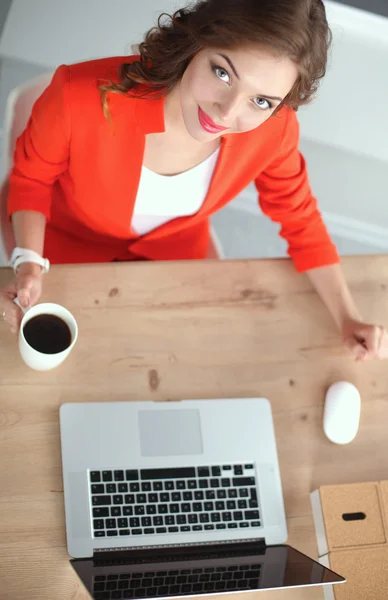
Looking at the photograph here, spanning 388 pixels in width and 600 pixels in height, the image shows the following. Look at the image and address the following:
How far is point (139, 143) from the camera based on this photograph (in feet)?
3.93

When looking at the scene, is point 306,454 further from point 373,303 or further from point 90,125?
point 90,125

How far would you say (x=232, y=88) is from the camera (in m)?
1.01

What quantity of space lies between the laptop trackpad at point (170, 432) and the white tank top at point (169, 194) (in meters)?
0.41

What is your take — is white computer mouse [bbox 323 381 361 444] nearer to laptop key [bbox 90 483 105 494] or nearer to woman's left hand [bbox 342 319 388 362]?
woman's left hand [bbox 342 319 388 362]

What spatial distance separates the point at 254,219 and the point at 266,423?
4.25ft

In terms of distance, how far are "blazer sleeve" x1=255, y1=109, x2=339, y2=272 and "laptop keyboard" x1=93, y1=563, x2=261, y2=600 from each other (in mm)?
566

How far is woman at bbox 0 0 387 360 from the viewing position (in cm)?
98

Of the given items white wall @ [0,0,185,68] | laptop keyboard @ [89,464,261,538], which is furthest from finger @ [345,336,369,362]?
white wall @ [0,0,185,68]

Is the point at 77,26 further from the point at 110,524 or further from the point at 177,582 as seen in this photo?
the point at 177,582

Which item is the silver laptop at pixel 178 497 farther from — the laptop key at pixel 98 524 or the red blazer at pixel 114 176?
the red blazer at pixel 114 176

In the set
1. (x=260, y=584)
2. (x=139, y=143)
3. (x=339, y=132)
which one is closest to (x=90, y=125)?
(x=139, y=143)

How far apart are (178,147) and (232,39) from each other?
0.31 meters

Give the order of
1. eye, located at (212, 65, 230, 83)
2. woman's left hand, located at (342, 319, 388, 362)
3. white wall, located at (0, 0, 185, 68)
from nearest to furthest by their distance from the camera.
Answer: eye, located at (212, 65, 230, 83) < woman's left hand, located at (342, 319, 388, 362) < white wall, located at (0, 0, 185, 68)

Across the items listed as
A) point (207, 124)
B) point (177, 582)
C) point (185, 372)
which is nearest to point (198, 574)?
point (177, 582)
